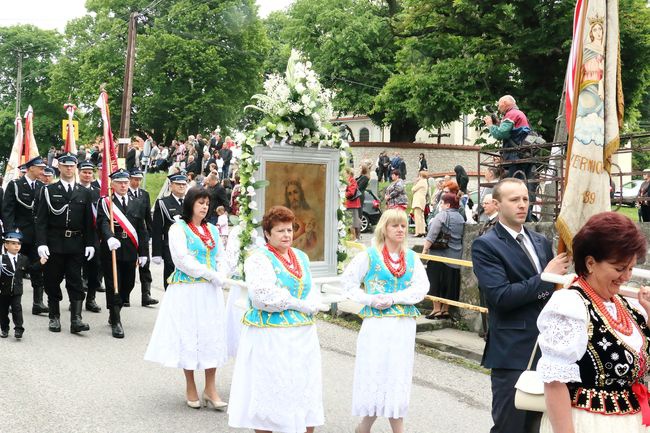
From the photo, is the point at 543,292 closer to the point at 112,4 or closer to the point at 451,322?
the point at 451,322

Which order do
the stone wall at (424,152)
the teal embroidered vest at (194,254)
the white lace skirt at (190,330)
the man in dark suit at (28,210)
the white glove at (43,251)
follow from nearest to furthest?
1. the white lace skirt at (190,330)
2. the teal embroidered vest at (194,254)
3. the white glove at (43,251)
4. the man in dark suit at (28,210)
5. the stone wall at (424,152)

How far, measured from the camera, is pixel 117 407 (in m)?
6.96

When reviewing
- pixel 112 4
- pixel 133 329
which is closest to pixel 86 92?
pixel 112 4

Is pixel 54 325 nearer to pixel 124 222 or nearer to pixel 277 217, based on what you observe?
pixel 124 222

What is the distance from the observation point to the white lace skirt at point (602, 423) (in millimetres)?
3039

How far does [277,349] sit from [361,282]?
1.09 meters

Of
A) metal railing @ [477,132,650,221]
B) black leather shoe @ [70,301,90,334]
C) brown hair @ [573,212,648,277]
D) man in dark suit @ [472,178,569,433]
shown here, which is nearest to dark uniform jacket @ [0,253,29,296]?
black leather shoe @ [70,301,90,334]

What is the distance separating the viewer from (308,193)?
8211 mm

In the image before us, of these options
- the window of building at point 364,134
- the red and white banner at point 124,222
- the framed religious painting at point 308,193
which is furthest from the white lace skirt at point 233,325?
the window of building at point 364,134

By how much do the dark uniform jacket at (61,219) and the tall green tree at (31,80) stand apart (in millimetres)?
56710

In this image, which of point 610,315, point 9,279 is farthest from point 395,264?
point 9,279

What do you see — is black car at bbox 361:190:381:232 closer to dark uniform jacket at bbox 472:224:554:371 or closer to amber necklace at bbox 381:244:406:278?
amber necklace at bbox 381:244:406:278

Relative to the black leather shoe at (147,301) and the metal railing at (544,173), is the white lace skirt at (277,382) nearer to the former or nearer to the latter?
the metal railing at (544,173)

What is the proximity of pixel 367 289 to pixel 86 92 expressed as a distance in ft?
158
